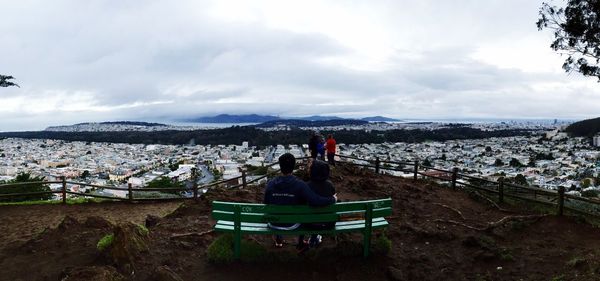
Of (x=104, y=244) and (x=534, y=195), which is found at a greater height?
(x=104, y=244)

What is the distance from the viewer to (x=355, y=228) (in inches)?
205

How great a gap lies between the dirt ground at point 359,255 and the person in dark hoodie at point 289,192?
2.45 feet

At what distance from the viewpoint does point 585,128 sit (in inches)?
2581

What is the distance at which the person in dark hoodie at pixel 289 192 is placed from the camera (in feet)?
16.3

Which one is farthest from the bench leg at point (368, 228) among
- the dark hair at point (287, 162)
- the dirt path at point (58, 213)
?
the dirt path at point (58, 213)

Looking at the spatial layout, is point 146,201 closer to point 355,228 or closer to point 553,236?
point 355,228

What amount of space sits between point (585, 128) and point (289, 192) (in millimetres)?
75846

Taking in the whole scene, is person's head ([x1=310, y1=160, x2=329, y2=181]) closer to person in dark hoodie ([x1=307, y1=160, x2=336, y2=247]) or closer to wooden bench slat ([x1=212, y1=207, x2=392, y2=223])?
person in dark hoodie ([x1=307, y1=160, x2=336, y2=247])

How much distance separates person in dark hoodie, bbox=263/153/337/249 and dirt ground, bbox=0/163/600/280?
0.75 meters

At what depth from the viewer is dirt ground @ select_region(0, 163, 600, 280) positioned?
4988mm

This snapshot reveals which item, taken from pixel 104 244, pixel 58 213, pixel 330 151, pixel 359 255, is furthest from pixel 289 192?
pixel 330 151

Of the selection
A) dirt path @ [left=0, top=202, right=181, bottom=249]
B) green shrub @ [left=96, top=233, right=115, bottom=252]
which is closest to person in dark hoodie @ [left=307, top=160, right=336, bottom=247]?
green shrub @ [left=96, top=233, right=115, bottom=252]

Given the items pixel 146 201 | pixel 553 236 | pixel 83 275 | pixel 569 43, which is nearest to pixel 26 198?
pixel 146 201

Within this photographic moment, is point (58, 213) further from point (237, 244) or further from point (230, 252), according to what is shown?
point (237, 244)
